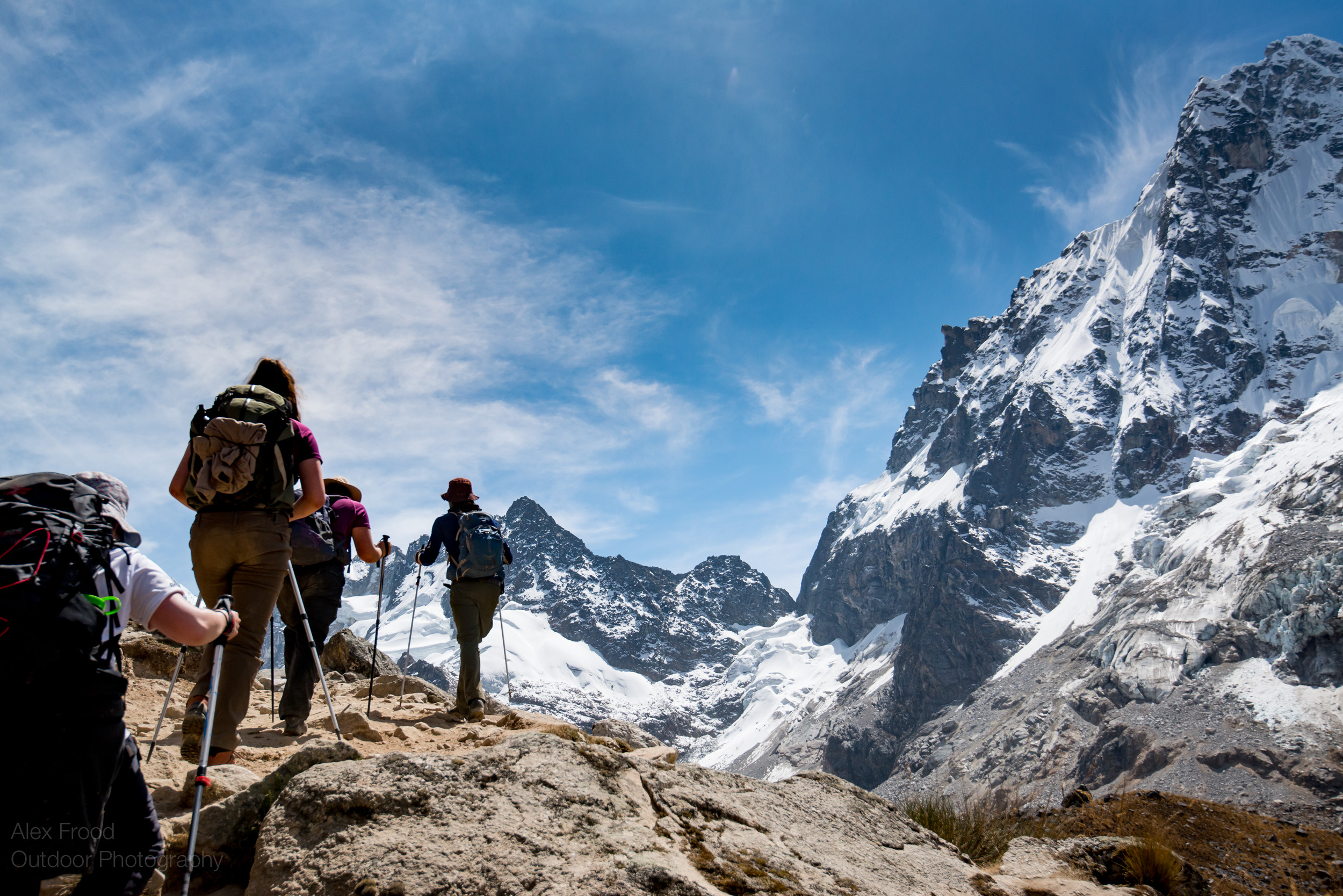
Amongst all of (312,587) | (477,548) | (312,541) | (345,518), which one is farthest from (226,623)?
(477,548)

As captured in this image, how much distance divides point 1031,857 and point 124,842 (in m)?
4.84

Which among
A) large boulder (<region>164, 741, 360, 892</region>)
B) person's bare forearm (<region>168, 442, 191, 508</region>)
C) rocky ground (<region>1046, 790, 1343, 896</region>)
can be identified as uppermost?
person's bare forearm (<region>168, 442, 191, 508</region>)

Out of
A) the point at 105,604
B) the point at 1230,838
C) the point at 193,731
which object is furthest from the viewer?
the point at 1230,838

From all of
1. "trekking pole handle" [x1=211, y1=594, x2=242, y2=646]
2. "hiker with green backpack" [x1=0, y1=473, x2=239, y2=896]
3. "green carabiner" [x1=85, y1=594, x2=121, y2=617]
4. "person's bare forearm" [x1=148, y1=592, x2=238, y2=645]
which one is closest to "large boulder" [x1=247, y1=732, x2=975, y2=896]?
"hiker with green backpack" [x1=0, y1=473, x2=239, y2=896]

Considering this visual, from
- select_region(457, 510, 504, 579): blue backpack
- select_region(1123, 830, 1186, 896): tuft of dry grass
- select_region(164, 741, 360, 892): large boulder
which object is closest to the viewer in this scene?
select_region(164, 741, 360, 892): large boulder

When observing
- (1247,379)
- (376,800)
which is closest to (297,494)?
(376,800)

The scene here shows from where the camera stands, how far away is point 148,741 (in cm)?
494

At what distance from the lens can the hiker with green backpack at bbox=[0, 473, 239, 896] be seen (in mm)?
1917

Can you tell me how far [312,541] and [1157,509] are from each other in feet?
529

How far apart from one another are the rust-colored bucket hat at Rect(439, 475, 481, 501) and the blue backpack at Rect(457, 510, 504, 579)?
0.38m

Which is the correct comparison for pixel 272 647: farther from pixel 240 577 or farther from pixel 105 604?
pixel 105 604

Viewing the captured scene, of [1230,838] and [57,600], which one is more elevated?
[57,600]

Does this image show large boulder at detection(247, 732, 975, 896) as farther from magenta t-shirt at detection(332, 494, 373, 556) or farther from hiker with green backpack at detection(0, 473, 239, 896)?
magenta t-shirt at detection(332, 494, 373, 556)

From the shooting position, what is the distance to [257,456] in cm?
386
